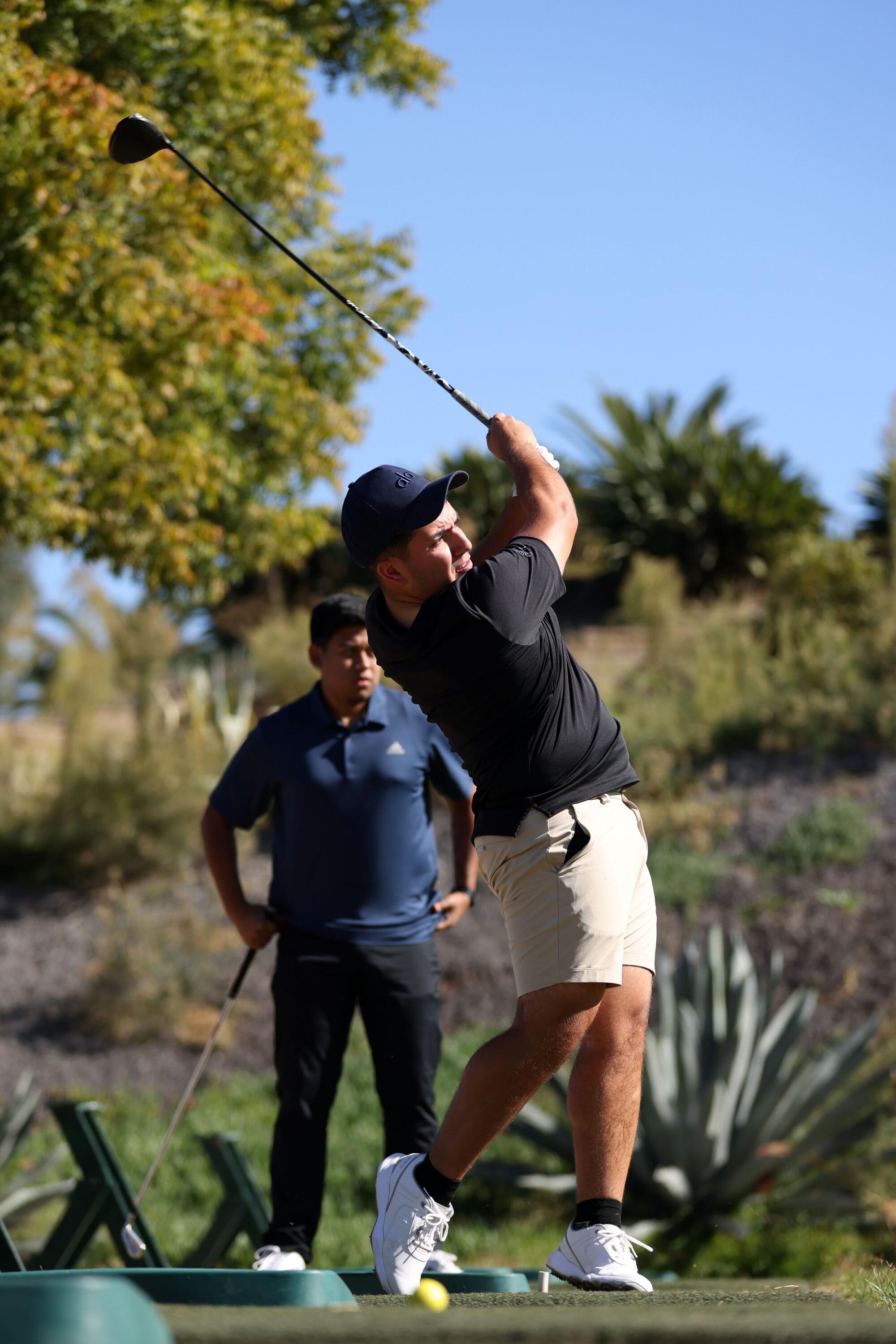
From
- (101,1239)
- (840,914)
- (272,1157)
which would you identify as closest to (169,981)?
(101,1239)

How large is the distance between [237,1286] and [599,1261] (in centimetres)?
94

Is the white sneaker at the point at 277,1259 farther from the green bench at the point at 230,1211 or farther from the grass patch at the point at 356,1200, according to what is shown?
the grass patch at the point at 356,1200

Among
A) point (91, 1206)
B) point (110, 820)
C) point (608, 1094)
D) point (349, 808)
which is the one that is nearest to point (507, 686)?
point (608, 1094)

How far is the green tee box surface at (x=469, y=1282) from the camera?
3312 mm

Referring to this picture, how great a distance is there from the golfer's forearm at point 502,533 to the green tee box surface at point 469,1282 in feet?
5.71

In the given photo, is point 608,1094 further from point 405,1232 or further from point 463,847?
point 463,847

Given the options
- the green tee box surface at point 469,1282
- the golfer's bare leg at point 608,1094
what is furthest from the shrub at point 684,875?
the golfer's bare leg at point 608,1094

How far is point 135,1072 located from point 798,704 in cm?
674

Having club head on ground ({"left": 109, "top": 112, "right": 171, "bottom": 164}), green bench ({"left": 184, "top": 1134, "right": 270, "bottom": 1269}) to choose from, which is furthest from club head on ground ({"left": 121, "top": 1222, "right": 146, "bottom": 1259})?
club head on ground ({"left": 109, "top": 112, "right": 171, "bottom": 164})

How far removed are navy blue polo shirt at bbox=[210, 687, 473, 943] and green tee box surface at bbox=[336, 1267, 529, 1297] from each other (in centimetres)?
102

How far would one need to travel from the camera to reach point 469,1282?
11.1ft

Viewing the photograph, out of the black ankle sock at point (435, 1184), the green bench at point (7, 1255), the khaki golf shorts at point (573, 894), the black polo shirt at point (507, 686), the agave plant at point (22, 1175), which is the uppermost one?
the black polo shirt at point (507, 686)

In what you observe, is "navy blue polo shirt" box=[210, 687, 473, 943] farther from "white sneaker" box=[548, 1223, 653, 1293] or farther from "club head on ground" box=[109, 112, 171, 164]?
"club head on ground" box=[109, 112, 171, 164]

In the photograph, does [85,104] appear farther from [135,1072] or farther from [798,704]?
[798,704]
